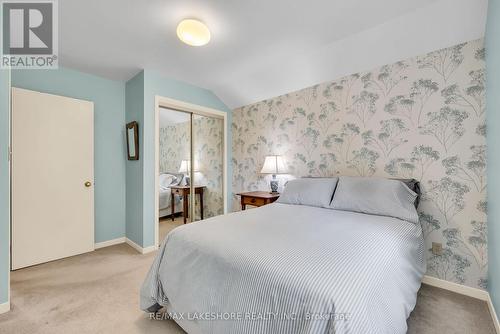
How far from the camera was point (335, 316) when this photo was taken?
80 centimetres

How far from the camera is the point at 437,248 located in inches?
81.0

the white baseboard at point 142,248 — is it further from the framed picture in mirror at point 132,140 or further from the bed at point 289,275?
the bed at point 289,275

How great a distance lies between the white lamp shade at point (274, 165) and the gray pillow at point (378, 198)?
3.42 feet

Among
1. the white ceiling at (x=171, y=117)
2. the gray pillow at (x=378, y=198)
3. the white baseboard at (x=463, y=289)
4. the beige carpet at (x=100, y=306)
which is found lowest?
the beige carpet at (x=100, y=306)

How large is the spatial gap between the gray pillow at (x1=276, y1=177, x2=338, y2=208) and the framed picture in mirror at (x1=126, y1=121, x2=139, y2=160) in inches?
78.0

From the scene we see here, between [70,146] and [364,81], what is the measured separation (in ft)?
11.4

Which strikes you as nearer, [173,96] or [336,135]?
[336,135]

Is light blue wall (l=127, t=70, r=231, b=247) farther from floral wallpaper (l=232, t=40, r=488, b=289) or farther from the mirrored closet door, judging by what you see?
A: floral wallpaper (l=232, t=40, r=488, b=289)

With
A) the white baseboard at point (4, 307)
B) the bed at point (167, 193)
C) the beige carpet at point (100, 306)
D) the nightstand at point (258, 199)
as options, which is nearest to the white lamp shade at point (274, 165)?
the nightstand at point (258, 199)

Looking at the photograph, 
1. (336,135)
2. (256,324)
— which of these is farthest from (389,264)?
(336,135)

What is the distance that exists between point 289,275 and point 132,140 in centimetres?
287

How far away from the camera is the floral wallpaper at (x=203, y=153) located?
10.5 feet

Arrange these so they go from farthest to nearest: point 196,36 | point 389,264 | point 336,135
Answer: point 336,135, point 196,36, point 389,264

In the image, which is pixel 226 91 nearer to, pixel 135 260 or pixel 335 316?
pixel 135 260
